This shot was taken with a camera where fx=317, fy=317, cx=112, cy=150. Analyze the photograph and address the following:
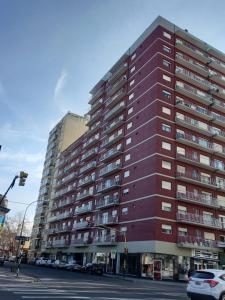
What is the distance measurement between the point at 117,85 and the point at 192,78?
42.7 ft

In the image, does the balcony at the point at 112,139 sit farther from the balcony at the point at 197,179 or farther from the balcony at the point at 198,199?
the balcony at the point at 198,199

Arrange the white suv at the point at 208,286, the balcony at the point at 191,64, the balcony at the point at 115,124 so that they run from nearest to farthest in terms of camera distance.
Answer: the white suv at the point at 208,286 < the balcony at the point at 191,64 < the balcony at the point at 115,124

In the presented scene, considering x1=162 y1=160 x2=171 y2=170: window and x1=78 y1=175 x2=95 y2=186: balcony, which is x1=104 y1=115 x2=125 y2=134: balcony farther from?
x1=162 y1=160 x2=171 y2=170: window

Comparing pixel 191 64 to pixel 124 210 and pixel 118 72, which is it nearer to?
pixel 118 72

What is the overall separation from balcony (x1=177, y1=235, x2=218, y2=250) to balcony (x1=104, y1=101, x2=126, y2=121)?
2235 cm

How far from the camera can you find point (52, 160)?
88562 millimetres

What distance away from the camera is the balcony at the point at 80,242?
166 feet

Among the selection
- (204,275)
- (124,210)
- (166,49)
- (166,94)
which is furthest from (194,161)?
(204,275)

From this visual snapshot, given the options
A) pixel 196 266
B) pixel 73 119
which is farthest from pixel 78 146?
pixel 196 266

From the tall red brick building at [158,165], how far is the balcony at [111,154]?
0.19 m

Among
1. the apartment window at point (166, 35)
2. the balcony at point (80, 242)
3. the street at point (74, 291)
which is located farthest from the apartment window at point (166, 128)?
the street at point (74, 291)

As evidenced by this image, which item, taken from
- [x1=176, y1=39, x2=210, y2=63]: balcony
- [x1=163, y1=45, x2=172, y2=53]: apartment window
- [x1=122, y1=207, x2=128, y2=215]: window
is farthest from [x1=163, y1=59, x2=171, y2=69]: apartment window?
[x1=122, y1=207, x2=128, y2=215]: window

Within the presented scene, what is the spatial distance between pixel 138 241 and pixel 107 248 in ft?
28.3

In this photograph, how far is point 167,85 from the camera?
43531mm
